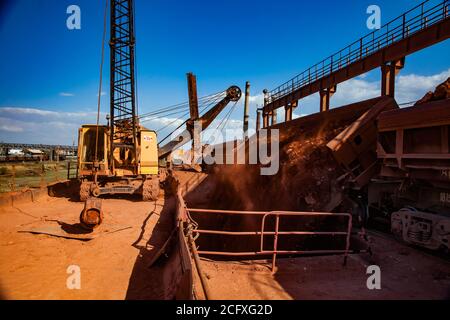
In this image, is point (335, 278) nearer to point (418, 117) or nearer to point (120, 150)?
point (418, 117)

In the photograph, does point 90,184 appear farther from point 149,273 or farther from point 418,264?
point 418,264

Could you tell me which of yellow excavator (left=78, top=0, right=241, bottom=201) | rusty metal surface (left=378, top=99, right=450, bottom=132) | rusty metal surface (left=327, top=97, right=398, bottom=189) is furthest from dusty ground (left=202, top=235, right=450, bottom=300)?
yellow excavator (left=78, top=0, right=241, bottom=201)

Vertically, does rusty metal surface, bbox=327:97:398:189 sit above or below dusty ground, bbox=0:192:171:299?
above

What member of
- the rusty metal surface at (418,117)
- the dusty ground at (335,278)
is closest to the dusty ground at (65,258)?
the dusty ground at (335,278)

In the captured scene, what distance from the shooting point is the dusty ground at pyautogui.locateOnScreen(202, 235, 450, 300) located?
431cm

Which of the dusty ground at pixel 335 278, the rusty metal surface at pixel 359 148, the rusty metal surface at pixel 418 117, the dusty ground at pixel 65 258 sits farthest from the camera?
the rusty metal surface at pixel 359 148

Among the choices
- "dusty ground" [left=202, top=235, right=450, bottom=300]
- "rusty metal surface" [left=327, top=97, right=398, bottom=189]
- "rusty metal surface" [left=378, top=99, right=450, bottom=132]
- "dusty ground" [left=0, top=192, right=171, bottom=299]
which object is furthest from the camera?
"rusty metal surface" [left=327, top=97, right=398, bottom=189]

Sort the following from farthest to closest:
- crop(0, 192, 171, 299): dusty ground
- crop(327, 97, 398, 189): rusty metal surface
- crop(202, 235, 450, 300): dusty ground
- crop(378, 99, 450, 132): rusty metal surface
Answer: crop(327, 97, 398, 189): rusty metal surface < crop(378, 99, 450, 132): rusty metal surface < crop(0, 192, 171, 299): dusty ground < crop(202, 235, 450, 300): dusty ground

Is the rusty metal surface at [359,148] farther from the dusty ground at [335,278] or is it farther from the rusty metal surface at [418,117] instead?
the dusty ground at [335,278]

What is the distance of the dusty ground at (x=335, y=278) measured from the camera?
4.31 meters

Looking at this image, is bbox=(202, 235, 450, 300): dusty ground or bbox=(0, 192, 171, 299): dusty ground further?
bbox=(0, 192, 171, 299): dusty ground

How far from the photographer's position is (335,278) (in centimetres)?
497

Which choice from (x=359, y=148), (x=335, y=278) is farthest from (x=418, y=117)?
(x=335, y=278)

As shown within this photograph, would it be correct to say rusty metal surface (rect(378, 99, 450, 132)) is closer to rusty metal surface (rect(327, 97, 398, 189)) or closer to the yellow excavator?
rusty metal surface (rect(327, 97, 398, 189))
